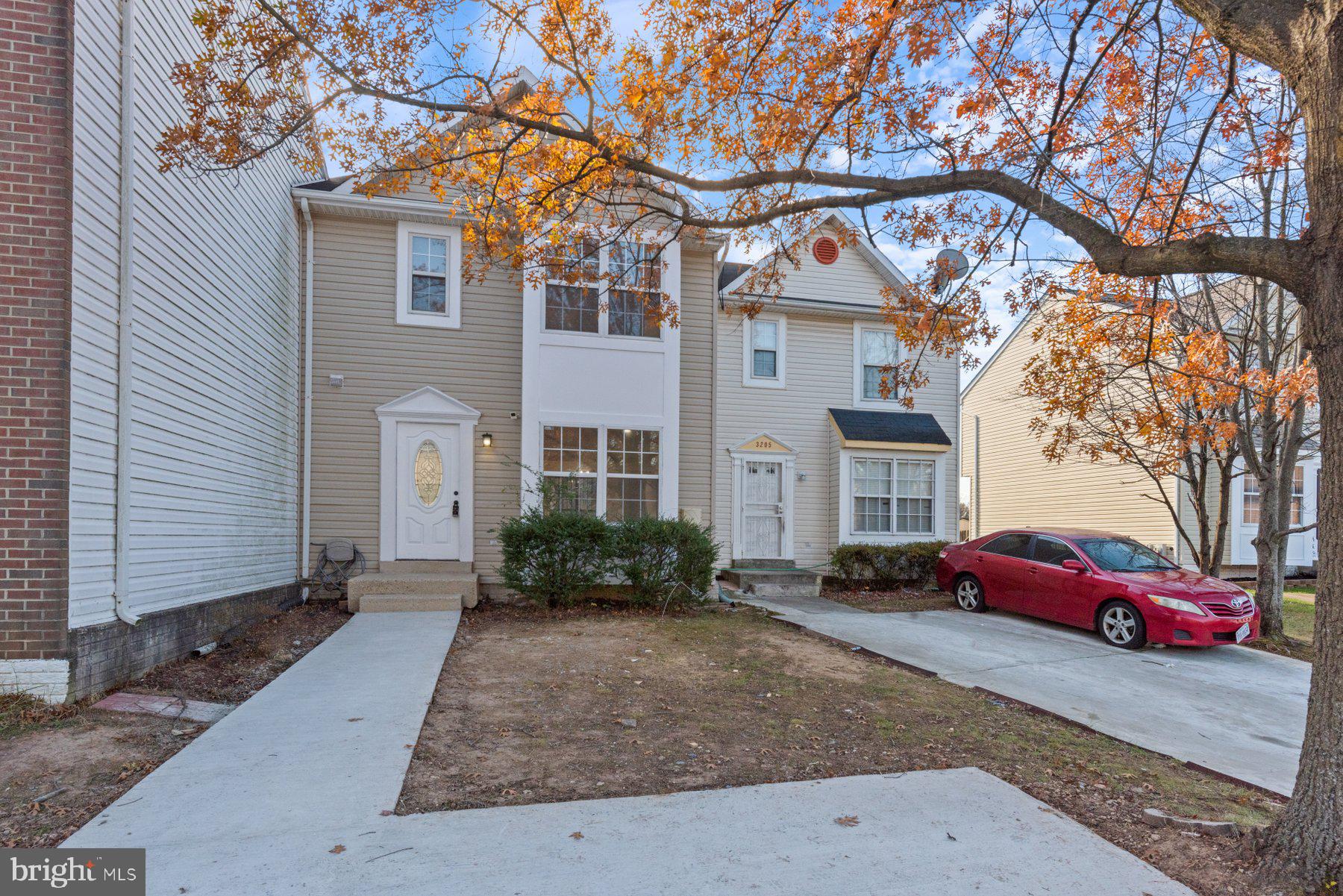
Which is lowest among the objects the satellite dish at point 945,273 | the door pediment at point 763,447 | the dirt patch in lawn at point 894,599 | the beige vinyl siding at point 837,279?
the dirt patch in lawn at point 894,599

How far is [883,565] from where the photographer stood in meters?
13.2

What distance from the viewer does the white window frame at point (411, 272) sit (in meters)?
10.1

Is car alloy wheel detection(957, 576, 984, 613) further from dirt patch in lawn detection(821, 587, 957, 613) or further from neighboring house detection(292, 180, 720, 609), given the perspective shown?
neighboring house detection(292, 180, 720, 609)

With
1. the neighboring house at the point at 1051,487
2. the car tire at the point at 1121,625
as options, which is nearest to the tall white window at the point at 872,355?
the neighboring house at the point at 1051,487

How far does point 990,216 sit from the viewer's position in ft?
21.6

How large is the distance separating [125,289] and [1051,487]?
19.5 m

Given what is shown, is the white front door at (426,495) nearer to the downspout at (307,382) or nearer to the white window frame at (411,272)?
the downspout at (307,382)

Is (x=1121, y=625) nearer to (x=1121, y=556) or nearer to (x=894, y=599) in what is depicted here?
(x=1121, y=556)

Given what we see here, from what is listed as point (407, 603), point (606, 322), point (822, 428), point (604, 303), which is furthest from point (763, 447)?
point (407, 603)

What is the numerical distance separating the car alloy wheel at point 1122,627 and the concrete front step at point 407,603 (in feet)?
26.6

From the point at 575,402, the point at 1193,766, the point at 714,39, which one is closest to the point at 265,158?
the point at 575,402

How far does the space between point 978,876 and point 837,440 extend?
11.4 meters

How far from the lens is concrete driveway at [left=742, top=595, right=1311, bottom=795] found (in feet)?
17.3

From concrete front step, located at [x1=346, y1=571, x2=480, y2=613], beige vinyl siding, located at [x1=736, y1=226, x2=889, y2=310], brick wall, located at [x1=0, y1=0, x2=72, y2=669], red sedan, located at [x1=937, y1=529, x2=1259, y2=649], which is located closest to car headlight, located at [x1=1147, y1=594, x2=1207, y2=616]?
red sedan, located at [x1=937, y1=529, x2=1259, y2=649]
